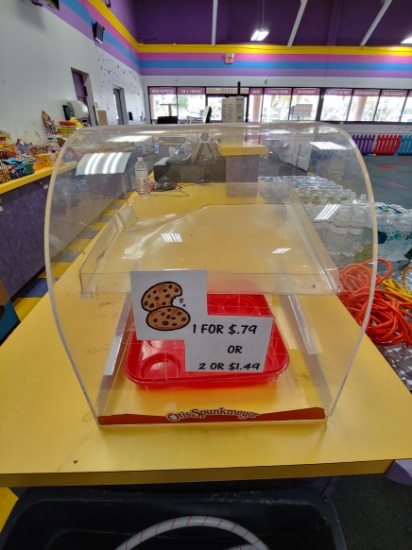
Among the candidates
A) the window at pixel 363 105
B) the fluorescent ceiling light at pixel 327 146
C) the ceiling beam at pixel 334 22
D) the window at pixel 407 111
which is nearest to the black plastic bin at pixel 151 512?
the fluorescent ceiling light at pixel 327 146

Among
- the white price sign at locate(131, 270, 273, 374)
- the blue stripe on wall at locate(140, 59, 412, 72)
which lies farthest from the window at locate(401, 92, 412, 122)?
the white price sign at locate(131, 270, 273, 374)

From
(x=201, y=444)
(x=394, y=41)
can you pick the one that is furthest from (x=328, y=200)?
(x=394, y=41)

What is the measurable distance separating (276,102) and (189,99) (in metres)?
2.67

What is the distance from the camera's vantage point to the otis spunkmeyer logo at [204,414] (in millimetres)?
548

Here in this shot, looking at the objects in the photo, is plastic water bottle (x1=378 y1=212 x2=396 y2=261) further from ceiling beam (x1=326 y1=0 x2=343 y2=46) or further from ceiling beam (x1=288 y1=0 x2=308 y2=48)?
ceiling beam (x1=326 y1=0 x2=343 y2=46)

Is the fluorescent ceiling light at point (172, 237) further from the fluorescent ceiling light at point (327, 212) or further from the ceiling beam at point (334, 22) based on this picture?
the ceiling beam at point (334, 22)

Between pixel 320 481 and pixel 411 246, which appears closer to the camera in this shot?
pixel 320 481

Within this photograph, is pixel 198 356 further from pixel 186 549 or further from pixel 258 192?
pixel 258 192

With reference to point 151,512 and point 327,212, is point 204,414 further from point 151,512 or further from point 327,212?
point 327,212

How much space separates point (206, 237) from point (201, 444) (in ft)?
1.91

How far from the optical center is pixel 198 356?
0.58 metres

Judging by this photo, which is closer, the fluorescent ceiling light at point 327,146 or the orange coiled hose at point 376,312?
the fluorescent ceiling light at point 327,146

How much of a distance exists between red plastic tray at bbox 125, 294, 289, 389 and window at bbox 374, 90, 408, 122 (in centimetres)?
1118

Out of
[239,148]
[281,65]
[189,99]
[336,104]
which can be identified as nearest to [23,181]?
[239,148]
